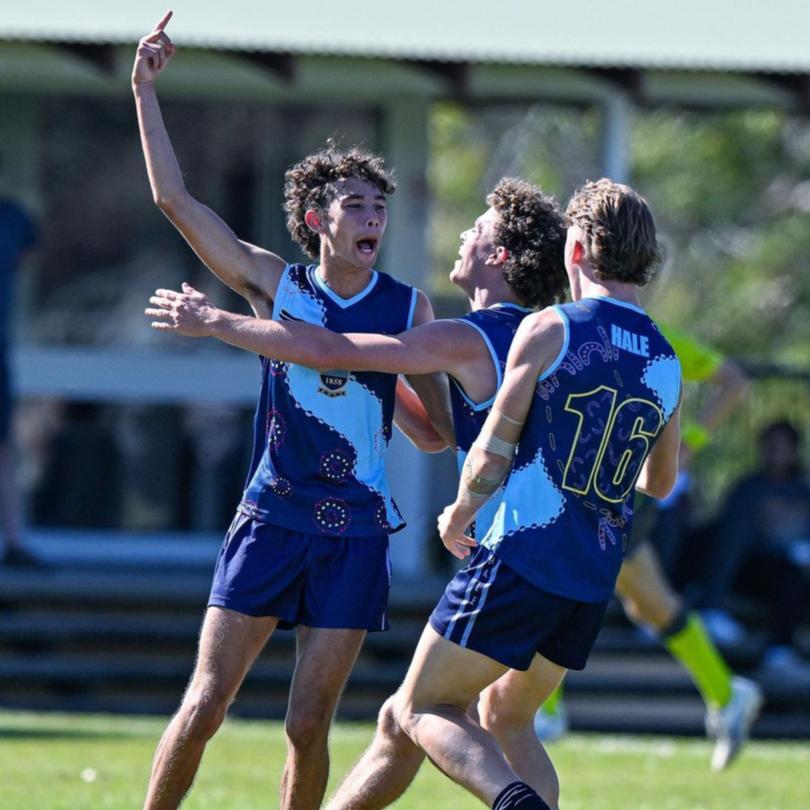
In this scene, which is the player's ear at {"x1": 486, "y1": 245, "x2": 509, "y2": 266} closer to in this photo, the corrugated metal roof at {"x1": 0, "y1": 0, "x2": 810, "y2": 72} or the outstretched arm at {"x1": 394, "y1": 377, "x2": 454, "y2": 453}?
the outstretched arm at {"x1": 394, "y1": 377, "x2": 454, "y2": 453}

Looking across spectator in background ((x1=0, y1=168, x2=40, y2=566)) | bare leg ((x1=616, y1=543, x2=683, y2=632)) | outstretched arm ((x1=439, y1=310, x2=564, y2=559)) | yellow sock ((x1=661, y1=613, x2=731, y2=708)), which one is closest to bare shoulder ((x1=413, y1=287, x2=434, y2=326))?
outstretched arm ((x1=439, y1=310, x2=564, y2=559))

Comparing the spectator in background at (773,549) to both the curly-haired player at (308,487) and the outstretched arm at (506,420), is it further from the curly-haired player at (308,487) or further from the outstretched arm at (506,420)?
the outstretched arm at (506,420)

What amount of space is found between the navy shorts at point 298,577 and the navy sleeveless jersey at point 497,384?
38cm

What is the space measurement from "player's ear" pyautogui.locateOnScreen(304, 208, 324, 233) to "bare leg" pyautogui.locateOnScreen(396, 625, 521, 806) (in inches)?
52.4

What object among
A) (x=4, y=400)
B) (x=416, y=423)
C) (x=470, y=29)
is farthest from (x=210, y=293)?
(x=416, y=423)

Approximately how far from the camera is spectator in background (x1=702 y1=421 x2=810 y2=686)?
12.0 metres

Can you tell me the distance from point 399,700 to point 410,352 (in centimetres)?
97

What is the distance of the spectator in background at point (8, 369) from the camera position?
1119 cm

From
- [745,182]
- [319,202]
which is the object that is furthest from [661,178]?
[319,202]

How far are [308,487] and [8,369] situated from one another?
6081 millimetres

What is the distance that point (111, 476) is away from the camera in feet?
40.5

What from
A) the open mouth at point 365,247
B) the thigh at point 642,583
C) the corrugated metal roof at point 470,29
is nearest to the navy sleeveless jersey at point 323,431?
the open mouth at point 365,247

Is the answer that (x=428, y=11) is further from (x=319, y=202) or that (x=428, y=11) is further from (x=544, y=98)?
(x=319, y=202)

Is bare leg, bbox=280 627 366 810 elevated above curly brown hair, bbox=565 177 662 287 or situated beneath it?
situated beneath
